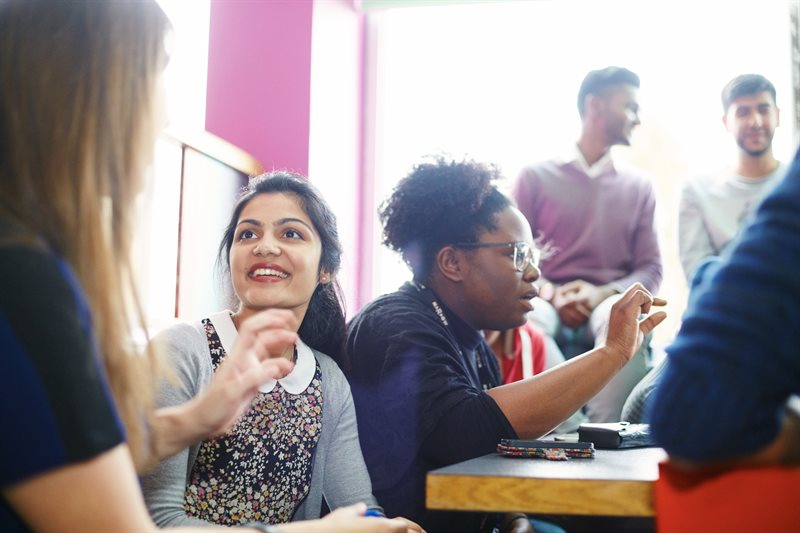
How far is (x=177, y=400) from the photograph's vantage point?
59.0 inches

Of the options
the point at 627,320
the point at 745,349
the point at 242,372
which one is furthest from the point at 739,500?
the point at 627,320

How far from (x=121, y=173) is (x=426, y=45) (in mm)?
3402

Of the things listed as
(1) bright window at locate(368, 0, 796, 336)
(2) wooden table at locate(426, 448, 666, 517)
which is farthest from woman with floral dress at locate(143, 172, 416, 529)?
(1) bright window at locate(368, 0, 796, 336)

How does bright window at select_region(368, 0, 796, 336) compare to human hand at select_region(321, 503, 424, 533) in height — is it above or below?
above

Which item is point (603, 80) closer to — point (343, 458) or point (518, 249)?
point (518, 249)

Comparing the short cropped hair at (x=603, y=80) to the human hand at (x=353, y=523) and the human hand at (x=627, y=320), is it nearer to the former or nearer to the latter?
the human hand at (x=627, y=320)

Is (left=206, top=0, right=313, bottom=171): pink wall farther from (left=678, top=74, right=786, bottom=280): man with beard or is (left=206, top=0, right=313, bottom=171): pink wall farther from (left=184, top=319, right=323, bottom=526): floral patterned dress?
(left=184, top=319, right=323, bottom=526): floral patterned dress

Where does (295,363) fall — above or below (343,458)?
above

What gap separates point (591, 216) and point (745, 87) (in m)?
0.93

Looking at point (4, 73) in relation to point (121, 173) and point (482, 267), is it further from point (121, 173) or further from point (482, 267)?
point (482, 267)

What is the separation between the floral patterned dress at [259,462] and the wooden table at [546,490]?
0.57 m

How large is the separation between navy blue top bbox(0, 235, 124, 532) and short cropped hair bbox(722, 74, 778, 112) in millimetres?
3455

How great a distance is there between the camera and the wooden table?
3.30ft

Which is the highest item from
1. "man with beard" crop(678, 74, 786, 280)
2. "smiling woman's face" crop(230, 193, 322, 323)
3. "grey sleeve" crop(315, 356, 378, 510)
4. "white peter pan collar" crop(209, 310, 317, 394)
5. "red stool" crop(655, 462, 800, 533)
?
"man with beard" crop(678, 74, 786, 280)
